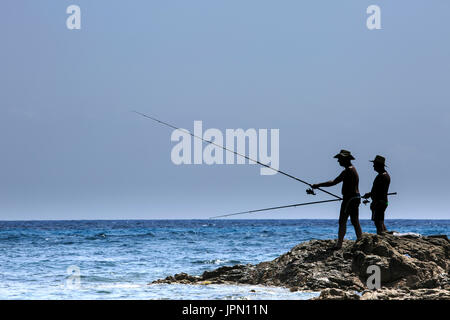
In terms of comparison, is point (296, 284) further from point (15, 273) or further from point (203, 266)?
point (15, 273)

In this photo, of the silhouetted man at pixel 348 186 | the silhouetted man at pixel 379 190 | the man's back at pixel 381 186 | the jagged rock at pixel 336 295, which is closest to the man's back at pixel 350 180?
the silhouetted man at pixel 348 186

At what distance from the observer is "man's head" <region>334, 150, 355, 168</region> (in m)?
10.6

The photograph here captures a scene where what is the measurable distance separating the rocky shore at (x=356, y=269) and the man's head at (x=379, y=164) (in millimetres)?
1303

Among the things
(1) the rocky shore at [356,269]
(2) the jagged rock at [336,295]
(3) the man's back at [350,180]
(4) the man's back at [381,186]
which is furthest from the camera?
(4) the man's back at [381,186]

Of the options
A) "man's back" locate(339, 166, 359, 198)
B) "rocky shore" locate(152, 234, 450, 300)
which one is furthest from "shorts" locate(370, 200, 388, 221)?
"man's back" locate(339, 166, 359, 198)

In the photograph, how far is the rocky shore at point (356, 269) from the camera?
965 cm

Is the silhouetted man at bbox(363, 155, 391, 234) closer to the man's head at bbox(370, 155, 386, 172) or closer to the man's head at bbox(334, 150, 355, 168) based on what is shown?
the man's head at bbox(370, 155, 386, 172)

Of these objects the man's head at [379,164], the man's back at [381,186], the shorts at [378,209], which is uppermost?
the man's head at [379,164]

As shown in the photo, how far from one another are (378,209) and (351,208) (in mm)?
973

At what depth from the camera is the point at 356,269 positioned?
1032 cm

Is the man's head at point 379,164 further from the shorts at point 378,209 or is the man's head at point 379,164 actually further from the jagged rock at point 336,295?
the jagged rock at point 336,295

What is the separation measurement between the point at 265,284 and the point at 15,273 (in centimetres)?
741

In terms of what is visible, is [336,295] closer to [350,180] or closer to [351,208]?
[351,208]
